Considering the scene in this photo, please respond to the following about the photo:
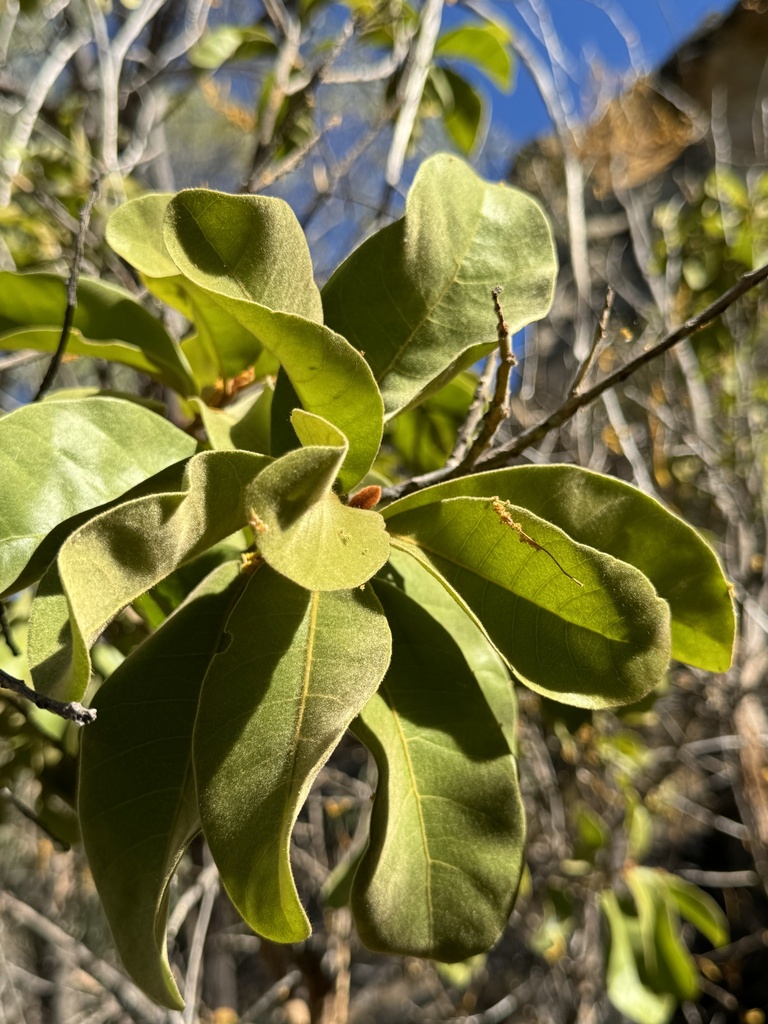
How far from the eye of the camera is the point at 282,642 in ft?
2.26

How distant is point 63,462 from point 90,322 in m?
0.34

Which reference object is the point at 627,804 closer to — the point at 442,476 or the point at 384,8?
the point at 442,476

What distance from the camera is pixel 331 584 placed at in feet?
1.87

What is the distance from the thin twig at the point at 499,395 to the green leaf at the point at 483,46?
1507mm

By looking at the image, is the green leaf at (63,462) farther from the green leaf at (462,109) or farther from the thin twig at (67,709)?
the green leaf at (462,109)

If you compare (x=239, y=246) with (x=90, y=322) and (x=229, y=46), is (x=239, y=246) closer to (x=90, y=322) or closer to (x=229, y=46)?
(x=90, y=322)

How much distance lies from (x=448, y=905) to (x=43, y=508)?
0.49m

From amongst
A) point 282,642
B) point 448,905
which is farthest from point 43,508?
point 448,905

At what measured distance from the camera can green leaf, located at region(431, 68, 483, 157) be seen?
6.73 ft

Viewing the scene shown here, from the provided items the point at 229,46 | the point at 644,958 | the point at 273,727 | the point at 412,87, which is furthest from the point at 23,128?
the point at 644,958

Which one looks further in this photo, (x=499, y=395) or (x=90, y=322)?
(x=90, y=322)

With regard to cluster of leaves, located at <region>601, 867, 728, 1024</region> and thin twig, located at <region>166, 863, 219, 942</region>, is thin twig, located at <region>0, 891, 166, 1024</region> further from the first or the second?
cluster of leaves, located at <region>601, 867, 728, 1024</region>

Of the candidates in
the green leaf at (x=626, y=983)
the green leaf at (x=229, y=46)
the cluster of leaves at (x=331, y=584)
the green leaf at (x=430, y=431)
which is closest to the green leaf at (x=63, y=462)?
the cluster of leaves at (x=331, y=584)

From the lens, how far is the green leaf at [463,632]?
87 cm
